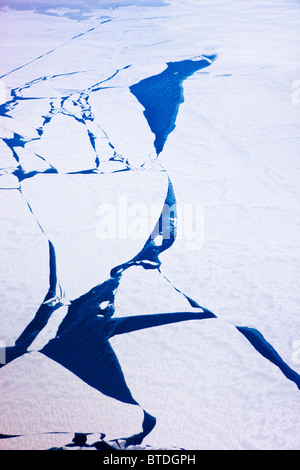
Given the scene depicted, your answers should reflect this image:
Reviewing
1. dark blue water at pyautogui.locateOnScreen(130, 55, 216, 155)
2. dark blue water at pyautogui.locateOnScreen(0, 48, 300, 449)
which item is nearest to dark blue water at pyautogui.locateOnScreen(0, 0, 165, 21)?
dark blue water at pyautogui.locateOnScreen(130, 55, 216, 155)

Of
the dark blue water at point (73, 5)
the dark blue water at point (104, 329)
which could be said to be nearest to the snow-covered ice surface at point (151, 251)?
the dark blue water at point (104, 329)

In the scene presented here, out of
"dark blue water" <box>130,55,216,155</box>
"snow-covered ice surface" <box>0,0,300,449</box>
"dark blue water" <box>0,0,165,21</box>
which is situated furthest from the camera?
"dark blue water" <box>0,0,165,21</box>

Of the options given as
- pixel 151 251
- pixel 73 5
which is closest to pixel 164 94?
pixel 151 251

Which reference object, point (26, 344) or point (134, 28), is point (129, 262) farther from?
point (134, 28)

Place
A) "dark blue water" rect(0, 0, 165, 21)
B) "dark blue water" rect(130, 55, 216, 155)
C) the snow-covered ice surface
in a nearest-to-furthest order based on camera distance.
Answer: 1. the snow-covered ice surface
2. "dark blue water" rect(130, 55, 216, 155)
3. "dark blue water" rect(0, 0, 165, 21)

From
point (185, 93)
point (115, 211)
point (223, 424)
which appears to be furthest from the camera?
point (185, 93)

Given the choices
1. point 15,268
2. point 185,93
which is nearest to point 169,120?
point 185,93

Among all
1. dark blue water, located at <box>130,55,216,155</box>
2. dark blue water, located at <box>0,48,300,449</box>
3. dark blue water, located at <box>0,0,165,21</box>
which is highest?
dark blue water, located at <box>0,0,165,21</box>

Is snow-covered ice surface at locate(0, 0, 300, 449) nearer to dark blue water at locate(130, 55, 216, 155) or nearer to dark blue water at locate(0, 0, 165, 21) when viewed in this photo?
dark blue water at locate(130, 55, 216, 155)
